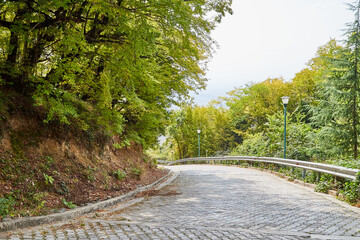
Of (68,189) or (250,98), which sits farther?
(250,98)

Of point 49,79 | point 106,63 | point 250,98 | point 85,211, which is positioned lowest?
point 85,211

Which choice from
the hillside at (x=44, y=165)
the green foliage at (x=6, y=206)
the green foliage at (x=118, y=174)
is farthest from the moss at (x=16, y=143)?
the green foliage at (x=118, y=174)

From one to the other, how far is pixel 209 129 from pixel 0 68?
48928mm

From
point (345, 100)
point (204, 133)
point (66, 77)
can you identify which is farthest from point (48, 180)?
point (204, 133)

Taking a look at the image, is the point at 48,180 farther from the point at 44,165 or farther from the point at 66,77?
the point at 66,77

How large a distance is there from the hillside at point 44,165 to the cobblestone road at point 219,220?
1027mm

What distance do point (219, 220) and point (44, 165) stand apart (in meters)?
4.75

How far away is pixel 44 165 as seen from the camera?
825 cm

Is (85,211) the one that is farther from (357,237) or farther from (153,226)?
(357,237)

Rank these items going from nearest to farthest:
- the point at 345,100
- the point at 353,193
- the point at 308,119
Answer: the point at 353,193, the point at 345,100, the point at 308,119

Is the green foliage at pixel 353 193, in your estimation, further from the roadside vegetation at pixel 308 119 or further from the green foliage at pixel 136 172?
the green foliage at pixel 136 172

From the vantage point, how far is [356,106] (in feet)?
59.9

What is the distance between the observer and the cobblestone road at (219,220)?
530cm

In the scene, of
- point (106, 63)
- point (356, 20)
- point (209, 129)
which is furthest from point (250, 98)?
point (106, 63)
